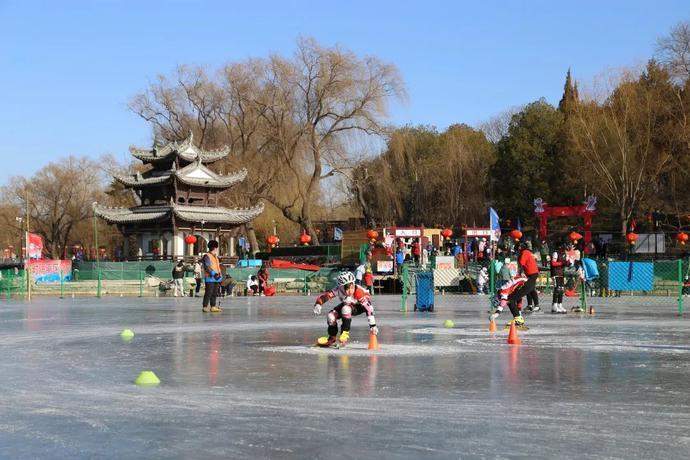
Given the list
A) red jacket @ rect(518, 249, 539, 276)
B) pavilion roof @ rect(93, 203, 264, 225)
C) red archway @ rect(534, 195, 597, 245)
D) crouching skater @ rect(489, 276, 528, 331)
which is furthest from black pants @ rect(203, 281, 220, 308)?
pavilion roof @ rect(93, 203, 264, 225)

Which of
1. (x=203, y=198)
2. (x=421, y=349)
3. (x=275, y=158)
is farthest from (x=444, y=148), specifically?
(x=421, y=349)

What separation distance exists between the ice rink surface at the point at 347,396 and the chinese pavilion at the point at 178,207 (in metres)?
51.9

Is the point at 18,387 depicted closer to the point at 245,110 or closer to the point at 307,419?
the point at 307,419

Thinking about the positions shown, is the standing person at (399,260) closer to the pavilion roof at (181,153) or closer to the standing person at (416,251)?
the standing person at (416,251)

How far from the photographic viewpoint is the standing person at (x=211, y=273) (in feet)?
78.1

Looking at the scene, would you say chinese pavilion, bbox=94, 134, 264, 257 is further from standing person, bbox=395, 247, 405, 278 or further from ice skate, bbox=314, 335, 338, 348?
ice skate, bbox=314, 335, 338, 348

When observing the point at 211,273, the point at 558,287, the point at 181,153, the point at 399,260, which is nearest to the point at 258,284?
the point at 399,260

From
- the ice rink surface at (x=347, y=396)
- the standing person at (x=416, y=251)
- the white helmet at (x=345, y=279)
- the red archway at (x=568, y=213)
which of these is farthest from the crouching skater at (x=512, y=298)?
the red archway at (x=568, y=213)

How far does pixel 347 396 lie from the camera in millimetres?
9398

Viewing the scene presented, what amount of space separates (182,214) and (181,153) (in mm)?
4690

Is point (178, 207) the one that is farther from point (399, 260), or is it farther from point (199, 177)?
point (399, 260)

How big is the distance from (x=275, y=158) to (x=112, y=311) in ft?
144

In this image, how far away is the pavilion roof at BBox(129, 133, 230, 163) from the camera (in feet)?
227

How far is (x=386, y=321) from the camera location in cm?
2228
